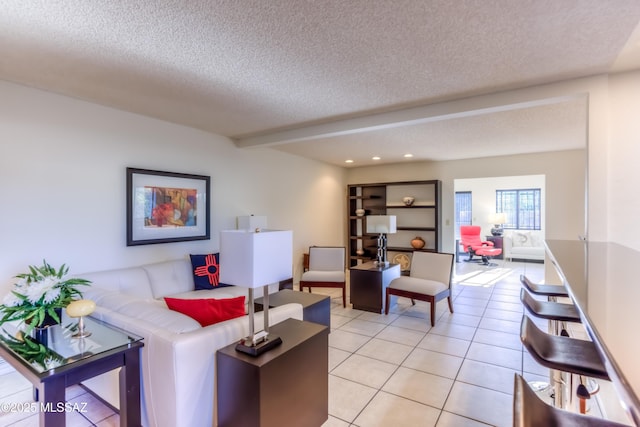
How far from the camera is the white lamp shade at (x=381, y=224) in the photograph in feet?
15.8

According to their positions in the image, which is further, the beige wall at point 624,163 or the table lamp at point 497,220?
the table lamp at point 497,220

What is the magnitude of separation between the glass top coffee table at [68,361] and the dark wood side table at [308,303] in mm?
1173

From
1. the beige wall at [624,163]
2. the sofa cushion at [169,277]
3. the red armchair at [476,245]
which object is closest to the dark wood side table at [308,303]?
the sofa cushion at [169,277]

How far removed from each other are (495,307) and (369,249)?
9.88 ft

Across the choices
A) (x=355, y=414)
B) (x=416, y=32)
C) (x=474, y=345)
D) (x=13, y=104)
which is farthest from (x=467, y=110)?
(x=13, y=104)

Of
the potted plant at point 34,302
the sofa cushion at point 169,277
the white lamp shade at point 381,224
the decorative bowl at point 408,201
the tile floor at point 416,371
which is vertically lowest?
the tile floor at point 416,371

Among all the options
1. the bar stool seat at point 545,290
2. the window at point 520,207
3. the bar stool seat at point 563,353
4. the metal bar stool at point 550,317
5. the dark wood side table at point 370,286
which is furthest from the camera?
the window at point 520,207

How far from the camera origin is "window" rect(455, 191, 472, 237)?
9656mm

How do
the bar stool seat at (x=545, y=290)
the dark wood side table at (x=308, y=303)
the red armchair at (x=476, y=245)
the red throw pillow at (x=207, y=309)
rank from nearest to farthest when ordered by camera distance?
the red throw pillow at (x=207, y=309) < the bar stool seat at (x=545, y=290) < the dark wood side table at (x=308, y=303) < the red armchair at (x=476, y=245)

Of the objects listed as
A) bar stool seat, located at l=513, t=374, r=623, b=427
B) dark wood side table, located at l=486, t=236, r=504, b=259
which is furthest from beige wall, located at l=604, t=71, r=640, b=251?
dark wood side table, located at l=486, t=236, r=504, b=259

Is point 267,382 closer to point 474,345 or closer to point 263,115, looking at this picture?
point 474,345

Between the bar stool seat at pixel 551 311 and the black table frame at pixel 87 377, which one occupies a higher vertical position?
the bar stool seat at pixel 551 311

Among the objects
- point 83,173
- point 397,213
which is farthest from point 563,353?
point 397,213

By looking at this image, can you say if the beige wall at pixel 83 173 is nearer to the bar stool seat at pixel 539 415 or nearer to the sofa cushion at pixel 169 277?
the sofa cushion at pixel 169 277
